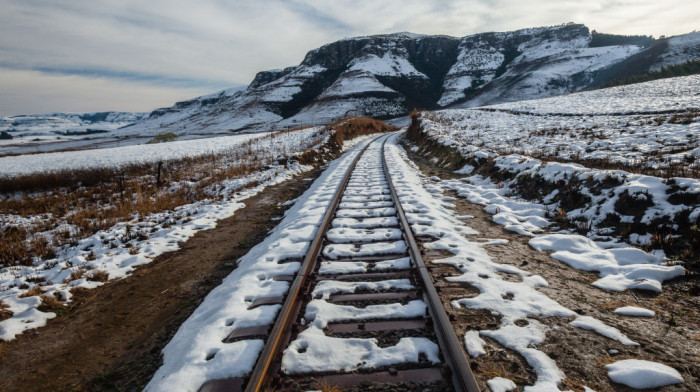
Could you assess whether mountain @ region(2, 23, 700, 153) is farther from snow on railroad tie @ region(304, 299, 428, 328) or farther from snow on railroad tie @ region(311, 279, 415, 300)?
snow on railroad tie @ region(304, 299, 428, 328)

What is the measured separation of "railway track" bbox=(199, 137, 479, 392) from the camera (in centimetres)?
237

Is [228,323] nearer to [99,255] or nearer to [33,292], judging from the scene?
[33,292]

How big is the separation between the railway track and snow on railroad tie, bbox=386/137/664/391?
0.39 metres

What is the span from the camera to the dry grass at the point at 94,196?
22.9 feet

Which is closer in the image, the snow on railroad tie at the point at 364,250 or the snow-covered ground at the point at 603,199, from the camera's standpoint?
the snow-covered ground at the point at 603,199

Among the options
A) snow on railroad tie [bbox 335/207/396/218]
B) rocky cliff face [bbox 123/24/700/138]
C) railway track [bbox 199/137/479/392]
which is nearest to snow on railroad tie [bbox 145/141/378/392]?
railway track [bbox 199/137/479/392]

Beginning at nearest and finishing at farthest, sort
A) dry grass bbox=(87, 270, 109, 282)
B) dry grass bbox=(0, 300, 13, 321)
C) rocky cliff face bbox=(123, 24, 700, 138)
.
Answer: dry grass bbox=(0, 300, 13, 321) < dry grass bbox=(87, 270, 109, 282) < rocky cliff face bbox=(123, 24, 700, 138)

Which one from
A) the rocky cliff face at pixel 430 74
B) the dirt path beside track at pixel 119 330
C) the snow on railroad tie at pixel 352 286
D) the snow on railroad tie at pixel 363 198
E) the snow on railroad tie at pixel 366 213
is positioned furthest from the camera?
the rocky cliff face at pixel 430 74

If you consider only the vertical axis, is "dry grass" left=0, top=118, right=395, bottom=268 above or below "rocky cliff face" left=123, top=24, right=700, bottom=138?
below

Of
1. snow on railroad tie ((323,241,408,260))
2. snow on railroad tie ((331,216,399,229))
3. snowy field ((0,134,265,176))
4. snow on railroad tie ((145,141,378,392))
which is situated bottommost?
snow on railroad tie ((145,141,378,392))

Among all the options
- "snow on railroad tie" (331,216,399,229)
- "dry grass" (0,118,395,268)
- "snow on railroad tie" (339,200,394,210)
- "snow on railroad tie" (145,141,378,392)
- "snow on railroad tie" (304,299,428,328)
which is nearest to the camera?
"snow on railroad tie" (145,141,378,392)

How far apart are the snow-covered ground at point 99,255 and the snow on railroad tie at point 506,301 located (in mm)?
4769

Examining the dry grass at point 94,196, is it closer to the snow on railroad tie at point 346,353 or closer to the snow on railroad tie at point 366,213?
the snow on railroad tie at point 366,213

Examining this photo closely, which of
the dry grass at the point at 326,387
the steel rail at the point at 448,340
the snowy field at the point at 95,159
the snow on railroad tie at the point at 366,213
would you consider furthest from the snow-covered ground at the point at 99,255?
the snowy field at the point at 95,159
